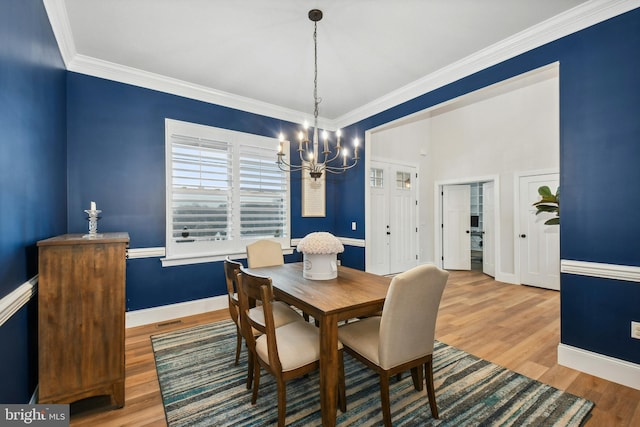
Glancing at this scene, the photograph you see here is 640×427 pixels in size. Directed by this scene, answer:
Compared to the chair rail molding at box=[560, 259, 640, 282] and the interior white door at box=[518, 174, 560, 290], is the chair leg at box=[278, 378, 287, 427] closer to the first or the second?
the chair rail molding at box=[560, 259, 640, 282]

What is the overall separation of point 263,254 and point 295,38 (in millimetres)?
2162

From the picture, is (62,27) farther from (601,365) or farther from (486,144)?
(486,144)

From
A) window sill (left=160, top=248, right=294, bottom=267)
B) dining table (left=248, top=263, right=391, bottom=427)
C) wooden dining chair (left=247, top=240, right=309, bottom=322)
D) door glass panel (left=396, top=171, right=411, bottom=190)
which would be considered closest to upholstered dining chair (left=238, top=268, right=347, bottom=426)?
dining table (left=248, top=263, right=391, bottom=427)

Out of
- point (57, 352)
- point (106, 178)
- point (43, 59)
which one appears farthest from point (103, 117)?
point (57, 352)

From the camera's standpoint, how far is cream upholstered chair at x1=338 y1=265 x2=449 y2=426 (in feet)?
5.05

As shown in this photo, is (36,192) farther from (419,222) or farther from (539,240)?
(539,240)

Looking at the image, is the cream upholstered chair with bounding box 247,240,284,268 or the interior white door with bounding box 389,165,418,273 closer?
the cream upholstered chair with bounding box 247,240,284,268

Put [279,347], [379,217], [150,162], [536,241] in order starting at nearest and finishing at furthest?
[279,347] < [150,162] < [536,241] < [379,217]

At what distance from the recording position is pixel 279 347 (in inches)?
66.6

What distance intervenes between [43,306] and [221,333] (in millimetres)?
1648

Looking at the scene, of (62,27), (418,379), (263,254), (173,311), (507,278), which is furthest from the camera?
(507,278)

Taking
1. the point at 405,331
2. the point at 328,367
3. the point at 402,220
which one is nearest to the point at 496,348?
the point at 405,331

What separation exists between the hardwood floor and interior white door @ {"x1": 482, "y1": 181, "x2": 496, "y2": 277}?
904mm

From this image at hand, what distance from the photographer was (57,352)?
1691 millimetres
